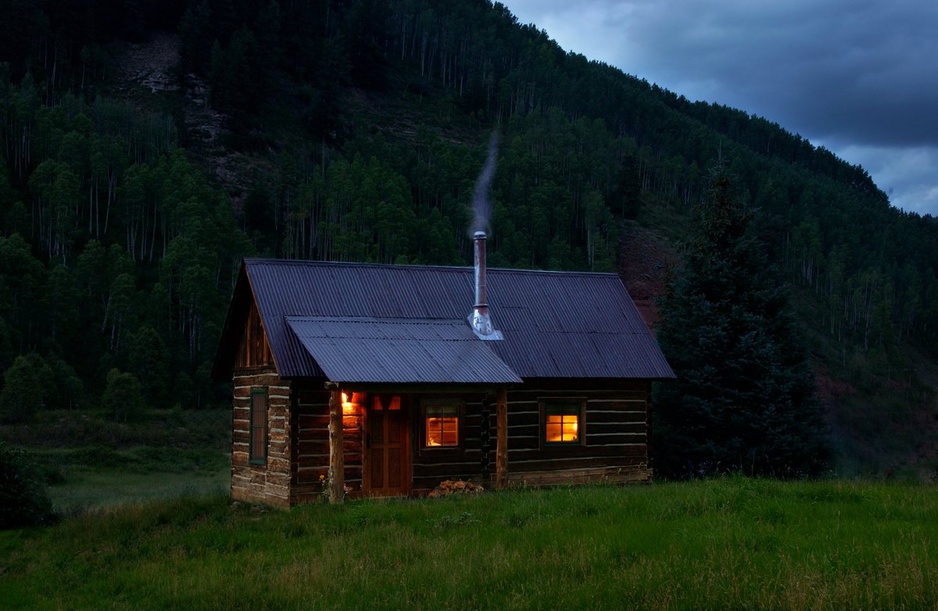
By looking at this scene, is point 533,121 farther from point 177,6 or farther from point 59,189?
point 59,189

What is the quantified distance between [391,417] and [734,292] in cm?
1201

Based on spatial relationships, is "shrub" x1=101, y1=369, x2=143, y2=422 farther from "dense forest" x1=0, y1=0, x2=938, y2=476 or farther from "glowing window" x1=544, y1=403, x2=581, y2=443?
"glowing window" x1=544, y1=403, x2=581, y2=443

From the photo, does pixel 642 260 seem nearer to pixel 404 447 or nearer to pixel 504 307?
pixel 504 307

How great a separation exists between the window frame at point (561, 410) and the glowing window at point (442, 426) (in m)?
2.47

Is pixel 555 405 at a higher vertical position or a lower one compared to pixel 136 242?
lower

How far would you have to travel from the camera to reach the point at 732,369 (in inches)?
1069

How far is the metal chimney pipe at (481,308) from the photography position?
23889 millimetres

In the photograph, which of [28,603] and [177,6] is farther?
[177,6]

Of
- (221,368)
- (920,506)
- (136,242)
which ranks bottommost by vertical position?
(920,506)

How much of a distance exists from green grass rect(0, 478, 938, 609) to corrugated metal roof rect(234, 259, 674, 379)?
19.7 ft

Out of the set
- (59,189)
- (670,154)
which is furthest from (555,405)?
(670,154)

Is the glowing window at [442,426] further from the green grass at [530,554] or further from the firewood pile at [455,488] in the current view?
the green grass at [530,554]

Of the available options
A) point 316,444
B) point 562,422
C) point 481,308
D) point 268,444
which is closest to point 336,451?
point 316,444

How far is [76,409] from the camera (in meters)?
50.7
